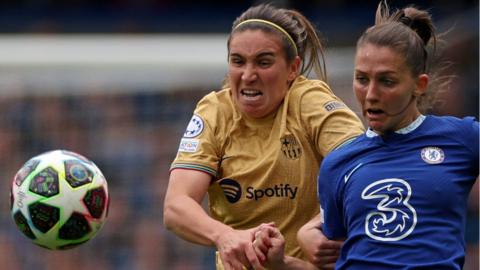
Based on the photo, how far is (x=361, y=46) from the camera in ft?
14.4

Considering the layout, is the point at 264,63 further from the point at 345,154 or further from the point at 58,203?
the point at 58,203

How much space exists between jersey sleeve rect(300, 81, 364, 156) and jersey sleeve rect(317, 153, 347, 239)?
519mm

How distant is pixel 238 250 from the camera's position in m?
4.71

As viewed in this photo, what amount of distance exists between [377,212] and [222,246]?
792mm

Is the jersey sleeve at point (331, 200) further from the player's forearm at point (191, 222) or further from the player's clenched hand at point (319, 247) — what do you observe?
the player's forearm at point (191, 222)

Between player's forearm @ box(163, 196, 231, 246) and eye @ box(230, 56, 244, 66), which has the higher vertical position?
eye @ box(230, 56, 244, 66)

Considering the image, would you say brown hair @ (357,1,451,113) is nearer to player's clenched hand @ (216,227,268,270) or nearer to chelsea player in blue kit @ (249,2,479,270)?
chelsea player in blue kit @ (249,2,479,270)

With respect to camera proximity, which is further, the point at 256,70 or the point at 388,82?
the point at 256,70

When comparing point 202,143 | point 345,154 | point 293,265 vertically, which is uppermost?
point 202,143

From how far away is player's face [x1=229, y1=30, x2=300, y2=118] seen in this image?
204 inches

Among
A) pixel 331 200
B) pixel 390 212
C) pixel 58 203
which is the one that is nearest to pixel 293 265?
pixel 331 200

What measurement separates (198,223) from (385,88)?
111 cm

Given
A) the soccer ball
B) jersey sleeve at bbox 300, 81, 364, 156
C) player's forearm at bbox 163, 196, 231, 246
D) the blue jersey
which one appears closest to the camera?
the blue jersey

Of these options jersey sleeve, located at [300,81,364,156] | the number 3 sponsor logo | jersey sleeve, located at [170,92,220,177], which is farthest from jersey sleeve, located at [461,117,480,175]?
jersey sleeve, located at [170,92,220,177]
